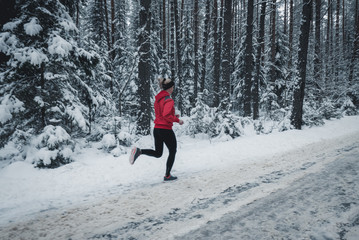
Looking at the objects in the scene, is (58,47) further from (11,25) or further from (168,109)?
(168,109)

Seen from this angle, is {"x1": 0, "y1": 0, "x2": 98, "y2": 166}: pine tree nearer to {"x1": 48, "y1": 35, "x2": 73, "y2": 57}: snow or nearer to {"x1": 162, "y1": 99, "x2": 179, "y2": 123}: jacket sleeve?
{"x1": 48, "y1": 35, "x2": 73, "y2": 57}: snow

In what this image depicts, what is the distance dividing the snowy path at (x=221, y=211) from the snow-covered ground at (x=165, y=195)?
1 cm

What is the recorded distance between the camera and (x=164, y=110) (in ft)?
12.9

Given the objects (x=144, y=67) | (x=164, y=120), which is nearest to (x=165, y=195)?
(x=164, y=120)

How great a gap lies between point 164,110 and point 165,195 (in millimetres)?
1596

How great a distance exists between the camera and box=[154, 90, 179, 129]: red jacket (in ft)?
12.9

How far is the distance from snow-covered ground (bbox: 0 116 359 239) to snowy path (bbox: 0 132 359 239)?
0.04ft

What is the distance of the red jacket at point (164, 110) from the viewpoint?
12.9 feet

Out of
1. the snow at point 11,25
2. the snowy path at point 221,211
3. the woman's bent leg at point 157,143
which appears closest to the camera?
the snowy path at point 221,211

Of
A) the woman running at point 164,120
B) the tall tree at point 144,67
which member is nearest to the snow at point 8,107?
the woman running at point 164,120

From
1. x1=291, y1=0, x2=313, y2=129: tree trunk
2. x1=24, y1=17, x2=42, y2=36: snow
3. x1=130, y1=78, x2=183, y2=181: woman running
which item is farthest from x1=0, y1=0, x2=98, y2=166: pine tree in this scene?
x1=291, y1=0, x2=313, y2=129: tree trunk

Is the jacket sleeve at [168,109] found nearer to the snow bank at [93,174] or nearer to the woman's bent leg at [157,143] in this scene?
the woman's bent leg at [157,143]

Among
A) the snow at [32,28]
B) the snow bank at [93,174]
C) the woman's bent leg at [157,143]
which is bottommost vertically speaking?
the snow bank at [93,174]

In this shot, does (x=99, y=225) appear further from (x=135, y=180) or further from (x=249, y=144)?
(x=249, y=144)
